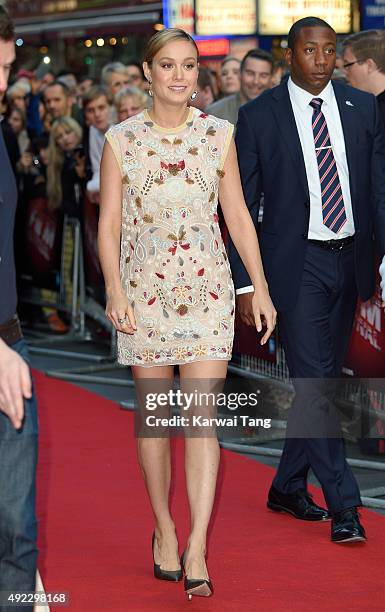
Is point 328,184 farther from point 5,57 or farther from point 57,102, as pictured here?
point 57,102

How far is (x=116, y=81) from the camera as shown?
46.5ft

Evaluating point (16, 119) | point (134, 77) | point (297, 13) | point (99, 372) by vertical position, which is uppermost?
point (297, 13)

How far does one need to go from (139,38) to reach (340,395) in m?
18.2

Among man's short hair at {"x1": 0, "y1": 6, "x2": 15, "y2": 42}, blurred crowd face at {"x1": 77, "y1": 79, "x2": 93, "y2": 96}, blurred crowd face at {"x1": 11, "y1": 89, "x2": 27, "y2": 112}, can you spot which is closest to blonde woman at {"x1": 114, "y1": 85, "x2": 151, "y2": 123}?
blurred crowd face at {"x1": 11, "y1": 89, "x2": 27, "y2": 112}

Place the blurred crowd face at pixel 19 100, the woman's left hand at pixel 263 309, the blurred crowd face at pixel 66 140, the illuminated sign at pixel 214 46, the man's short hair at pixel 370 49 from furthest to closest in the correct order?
1. the illuminated sign at pixel 214 46
2. the blurred crowd face at pixel 19 100
3. the blurred crowd face at pixel 66 140
4. the man's short hair at pixel 370 49
5. the woman's left hand at pixel 263 309

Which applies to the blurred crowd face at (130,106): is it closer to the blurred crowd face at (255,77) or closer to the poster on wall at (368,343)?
the blurred crowd face at (255,77)

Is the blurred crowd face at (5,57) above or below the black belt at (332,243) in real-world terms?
above

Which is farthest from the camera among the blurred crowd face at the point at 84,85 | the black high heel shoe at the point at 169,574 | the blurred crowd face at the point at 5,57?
the blurred crowd face at the point at 84,85

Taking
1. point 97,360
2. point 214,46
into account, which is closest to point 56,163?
point 97,360

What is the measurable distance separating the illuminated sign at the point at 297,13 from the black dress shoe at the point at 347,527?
1181 cm

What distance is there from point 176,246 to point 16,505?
1711 mm

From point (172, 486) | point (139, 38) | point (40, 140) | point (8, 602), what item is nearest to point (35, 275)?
point (40, 140)

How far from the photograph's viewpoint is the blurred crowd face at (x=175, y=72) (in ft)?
18.9

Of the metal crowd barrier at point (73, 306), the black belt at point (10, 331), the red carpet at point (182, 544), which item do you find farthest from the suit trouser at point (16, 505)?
the metal crowd barrier at point (73, 306)
